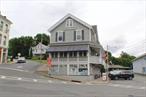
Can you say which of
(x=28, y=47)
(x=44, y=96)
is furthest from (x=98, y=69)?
A: (x=28, y=47)

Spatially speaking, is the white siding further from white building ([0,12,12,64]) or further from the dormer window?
white building ([0,12,12,64])

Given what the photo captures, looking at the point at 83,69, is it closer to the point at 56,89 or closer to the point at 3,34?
the point at 56,89

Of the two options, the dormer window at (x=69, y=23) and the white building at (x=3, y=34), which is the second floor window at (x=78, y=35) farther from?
the white building at (x=3, y=34)

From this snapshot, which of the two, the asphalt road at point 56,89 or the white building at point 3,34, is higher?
the white building at point 3,34

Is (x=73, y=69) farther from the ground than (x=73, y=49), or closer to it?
closer to it

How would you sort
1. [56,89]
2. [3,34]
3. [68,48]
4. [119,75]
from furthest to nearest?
[3,34], [119,75], [68,48], [56,89]

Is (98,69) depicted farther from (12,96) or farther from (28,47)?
(28,47)

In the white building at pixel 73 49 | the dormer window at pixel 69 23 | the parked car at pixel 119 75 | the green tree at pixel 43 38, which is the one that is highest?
the green tree at pixel 43 38

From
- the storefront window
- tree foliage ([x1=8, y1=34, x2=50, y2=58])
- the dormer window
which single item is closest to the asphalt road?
the storefront window

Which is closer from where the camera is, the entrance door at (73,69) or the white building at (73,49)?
the white building at (73,49)

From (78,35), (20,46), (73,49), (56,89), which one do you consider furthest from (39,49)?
(56,89)

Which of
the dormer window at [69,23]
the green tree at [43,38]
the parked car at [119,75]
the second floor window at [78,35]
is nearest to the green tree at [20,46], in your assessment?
the green tree at [43,38]

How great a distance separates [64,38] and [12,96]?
27.6 m

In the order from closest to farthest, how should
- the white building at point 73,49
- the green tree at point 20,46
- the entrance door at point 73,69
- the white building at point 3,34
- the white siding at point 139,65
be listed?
1. the white building at point 73,49
2. the entrance door at point 73,69
3. the white building at point 3,34
4. the white siding at point 139,65
5. the green tree at point 20,46
